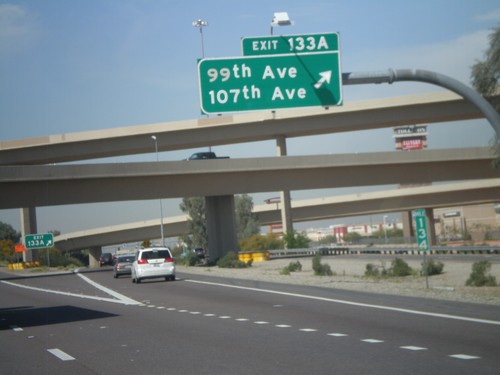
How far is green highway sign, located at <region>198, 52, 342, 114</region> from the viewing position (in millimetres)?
20734

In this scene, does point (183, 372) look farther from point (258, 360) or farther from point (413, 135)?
point (413, 135)

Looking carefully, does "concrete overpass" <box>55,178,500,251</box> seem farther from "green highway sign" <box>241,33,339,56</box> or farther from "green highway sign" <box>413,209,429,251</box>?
"green highway sign" <box>241,33,339,56</box>

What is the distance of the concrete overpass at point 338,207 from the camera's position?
9350cm

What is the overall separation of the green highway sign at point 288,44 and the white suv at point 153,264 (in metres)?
20.8

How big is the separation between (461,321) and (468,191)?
79.7 metres

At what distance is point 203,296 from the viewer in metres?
28.6

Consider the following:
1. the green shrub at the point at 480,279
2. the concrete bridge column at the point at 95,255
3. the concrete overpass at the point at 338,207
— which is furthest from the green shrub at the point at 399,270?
the concrete bridge column at the point at 95,255

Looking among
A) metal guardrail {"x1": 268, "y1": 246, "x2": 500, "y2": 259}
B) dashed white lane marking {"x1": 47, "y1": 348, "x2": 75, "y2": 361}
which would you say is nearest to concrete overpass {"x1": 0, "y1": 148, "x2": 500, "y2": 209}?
metal guardrail {"x1": 268, "y1": 246, "x2": 500, "y2": 259}

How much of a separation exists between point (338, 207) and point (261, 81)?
Result: 266ft

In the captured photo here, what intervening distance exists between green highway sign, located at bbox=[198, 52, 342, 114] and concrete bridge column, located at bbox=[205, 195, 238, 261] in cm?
4281

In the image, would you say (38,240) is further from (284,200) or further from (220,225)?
(284,200)

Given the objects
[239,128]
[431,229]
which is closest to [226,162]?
[239,128]

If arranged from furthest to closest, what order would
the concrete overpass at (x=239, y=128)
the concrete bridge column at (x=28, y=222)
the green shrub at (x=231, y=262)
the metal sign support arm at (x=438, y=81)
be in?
the concrete bridge column at (x=28, y=222)
the concrete overpass at (x=239, y=128)
the green shrub at (x=231, y=262)
the metal sign support arm at (x=438, y=81)

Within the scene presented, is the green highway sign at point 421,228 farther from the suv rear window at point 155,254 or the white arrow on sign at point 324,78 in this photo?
the suv rear window at point 155,254
